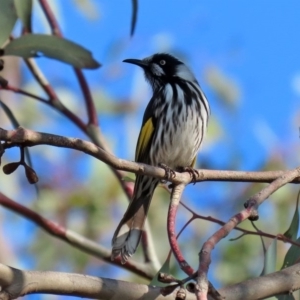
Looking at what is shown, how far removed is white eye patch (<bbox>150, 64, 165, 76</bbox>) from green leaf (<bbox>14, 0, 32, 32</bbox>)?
1.45 meters

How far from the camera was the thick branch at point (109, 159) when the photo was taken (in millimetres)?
1854

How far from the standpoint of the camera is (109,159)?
199 cm

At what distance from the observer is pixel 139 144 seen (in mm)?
3646

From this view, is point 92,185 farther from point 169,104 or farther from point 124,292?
point 124,292

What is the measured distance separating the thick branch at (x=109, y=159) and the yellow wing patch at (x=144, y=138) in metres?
1.12

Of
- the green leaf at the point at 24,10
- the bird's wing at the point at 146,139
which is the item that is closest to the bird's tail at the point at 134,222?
the bird's wing at the point at 146,139

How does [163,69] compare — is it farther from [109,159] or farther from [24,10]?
[109,159]

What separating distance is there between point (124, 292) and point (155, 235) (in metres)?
3.10

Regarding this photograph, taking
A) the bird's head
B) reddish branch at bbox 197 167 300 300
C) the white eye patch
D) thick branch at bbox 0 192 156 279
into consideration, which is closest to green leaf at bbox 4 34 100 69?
thick branch at bbox 0 192 156 279

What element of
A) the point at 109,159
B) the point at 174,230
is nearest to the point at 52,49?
the point at 109,159

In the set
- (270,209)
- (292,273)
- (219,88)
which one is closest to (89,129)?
(292,273)

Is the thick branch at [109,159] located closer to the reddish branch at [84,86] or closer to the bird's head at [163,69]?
the reddish branch at [84,86]

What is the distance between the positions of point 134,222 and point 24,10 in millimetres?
1053

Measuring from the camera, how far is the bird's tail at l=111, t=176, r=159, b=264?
123 inches
